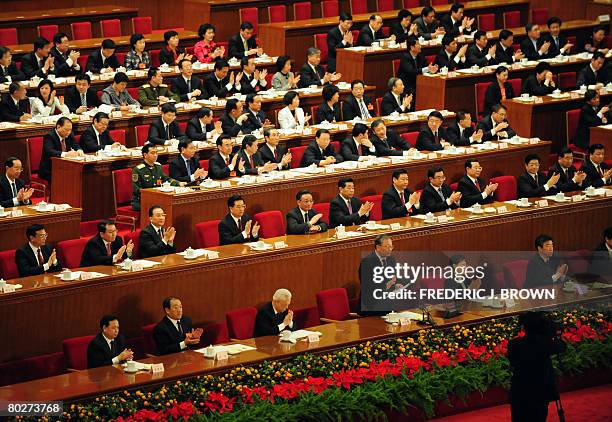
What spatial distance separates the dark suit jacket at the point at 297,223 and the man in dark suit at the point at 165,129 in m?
2.34

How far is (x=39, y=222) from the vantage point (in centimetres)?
1174

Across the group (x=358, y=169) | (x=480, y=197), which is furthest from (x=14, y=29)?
(x=480, y=197)

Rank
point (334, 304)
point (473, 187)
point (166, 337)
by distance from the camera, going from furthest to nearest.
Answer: point (473, 187), point (334, 304), point (166, 337)

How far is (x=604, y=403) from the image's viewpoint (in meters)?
9.98

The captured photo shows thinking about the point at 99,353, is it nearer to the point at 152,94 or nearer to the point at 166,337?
the point at 166,337

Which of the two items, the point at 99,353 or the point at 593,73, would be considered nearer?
the point at 99,353

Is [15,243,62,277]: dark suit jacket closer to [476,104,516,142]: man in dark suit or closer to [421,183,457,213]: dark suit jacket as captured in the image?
[421,183,457,213]: dark suit jacket

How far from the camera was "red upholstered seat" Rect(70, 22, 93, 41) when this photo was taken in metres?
17.6

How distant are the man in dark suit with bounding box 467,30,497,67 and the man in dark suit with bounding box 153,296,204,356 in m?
8.14

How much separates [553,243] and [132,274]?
4.34m

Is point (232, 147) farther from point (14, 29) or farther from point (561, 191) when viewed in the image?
point (14, 29)

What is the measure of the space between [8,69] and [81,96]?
44.0 inches

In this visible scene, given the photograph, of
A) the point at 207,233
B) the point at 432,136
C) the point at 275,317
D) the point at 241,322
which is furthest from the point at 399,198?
the point at 241,322

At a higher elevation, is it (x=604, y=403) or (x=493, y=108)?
(x=493, y=108)
